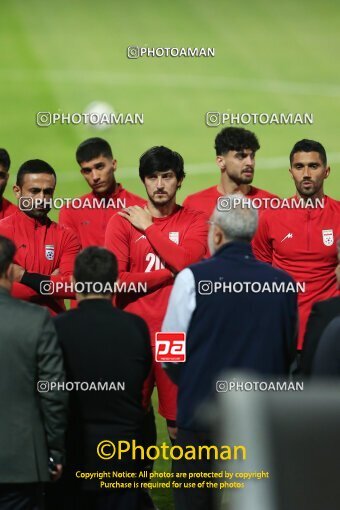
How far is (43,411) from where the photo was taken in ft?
7.97

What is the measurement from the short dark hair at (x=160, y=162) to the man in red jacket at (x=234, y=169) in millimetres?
366

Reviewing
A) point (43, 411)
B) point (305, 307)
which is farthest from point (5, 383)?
point (305, 307)

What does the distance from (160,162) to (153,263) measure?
1.35 ft

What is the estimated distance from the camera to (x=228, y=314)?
8.49 ft

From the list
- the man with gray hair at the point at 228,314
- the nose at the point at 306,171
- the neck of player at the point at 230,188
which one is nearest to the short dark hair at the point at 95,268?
the man with gray hair at the point at 228,314

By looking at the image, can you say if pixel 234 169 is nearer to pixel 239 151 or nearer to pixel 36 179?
pixel 239 151

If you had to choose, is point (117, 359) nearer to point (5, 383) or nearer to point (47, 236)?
point (5, 383)

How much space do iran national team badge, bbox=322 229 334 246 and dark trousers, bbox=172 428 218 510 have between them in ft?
4.05

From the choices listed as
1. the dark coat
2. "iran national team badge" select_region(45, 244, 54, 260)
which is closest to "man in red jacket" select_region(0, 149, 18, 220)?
"iran national team badge" select_region(45, 244, 54, 260)

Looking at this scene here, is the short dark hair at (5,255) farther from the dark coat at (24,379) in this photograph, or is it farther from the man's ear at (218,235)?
the man's ear at (218,235)

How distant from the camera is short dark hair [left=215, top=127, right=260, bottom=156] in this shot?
12.4 ft

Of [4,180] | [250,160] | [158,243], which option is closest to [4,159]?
[4,180]

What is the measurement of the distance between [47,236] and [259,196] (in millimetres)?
979

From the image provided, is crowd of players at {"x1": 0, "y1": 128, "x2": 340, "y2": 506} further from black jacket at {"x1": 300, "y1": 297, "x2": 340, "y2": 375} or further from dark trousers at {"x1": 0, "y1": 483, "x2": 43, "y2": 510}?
dark trousers at {"x1": 0, "y1": 483, "x2": 43, "y2": 510}
